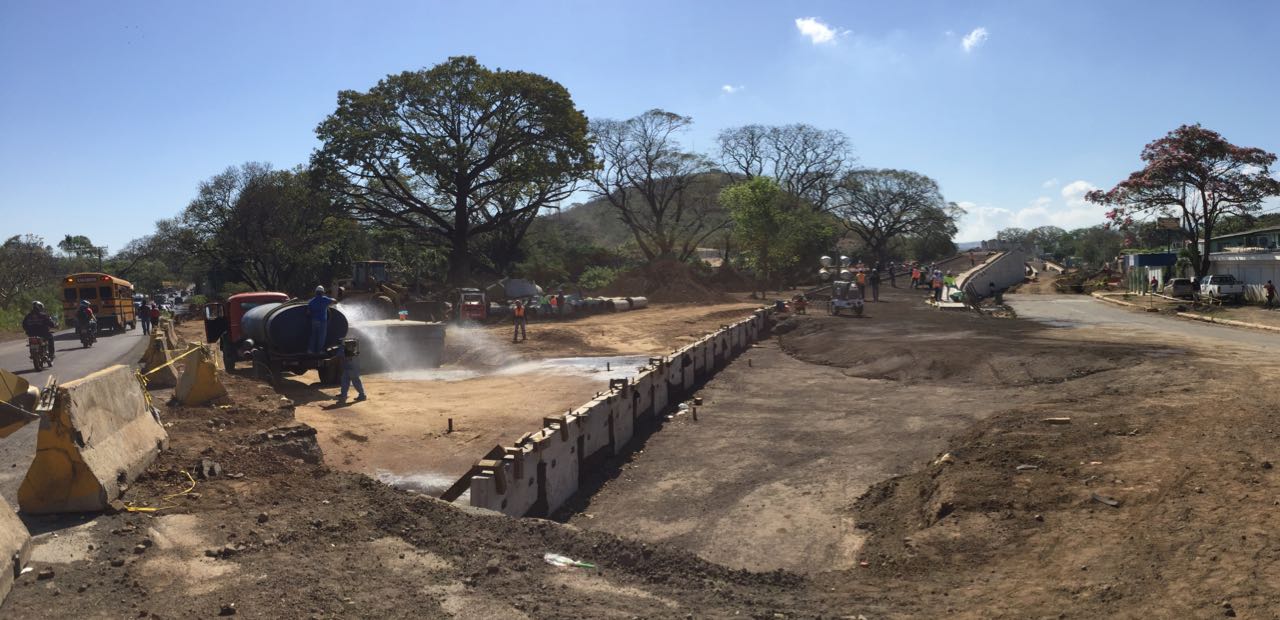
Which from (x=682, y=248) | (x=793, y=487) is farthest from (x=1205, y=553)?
(x=682, y=248)

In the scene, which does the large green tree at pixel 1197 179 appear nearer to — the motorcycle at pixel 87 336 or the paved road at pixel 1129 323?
the paved road at pixel 1129 323

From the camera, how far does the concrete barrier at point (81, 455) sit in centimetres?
611

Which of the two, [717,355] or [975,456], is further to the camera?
[717,355]

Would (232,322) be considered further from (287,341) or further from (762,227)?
(762,227)

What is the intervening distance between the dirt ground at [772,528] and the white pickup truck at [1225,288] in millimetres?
28696

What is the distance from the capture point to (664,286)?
47.4 m

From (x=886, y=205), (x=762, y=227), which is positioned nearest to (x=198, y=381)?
(x=762, y=227)

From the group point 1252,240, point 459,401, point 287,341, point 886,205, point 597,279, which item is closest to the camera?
point 459,401

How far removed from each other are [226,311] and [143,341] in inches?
554

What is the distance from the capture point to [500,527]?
6.12 m

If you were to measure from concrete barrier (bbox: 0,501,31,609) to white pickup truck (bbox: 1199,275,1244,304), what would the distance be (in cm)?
4219

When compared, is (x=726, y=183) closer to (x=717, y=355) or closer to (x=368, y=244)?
(x=368, y=244)

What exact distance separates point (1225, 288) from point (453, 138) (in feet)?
121

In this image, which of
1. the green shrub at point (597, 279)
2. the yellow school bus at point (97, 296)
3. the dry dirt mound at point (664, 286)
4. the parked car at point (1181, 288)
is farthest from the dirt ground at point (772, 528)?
the green shrub at point (597, 279)
